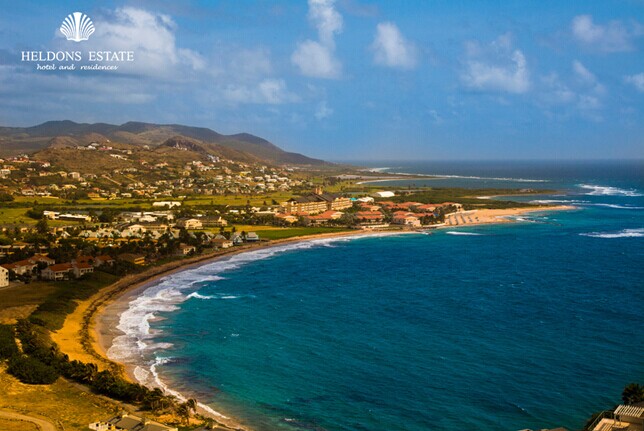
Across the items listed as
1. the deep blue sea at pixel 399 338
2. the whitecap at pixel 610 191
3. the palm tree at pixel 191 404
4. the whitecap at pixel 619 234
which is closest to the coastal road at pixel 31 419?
the palm tree at pixel 191 404

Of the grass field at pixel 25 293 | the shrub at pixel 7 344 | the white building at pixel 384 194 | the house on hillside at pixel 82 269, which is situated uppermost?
the white building at pixel 384 194

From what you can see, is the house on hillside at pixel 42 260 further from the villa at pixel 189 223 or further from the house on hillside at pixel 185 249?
the villa at pixel 189 223

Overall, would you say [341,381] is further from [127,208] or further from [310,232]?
[127,208]

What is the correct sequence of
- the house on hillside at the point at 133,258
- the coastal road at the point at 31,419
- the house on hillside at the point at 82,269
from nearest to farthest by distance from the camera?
the coastal road at the point at 31,419, the house on hillside at the point at 82,269, the house on hillside at the point at 133,258

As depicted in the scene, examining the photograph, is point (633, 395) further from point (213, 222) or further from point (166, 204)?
point (166, 204)

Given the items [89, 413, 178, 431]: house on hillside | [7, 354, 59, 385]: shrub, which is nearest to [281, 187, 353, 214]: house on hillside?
[7, 354, 59, 385]: shrub

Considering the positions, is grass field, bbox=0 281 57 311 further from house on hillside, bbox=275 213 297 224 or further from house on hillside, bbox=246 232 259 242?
house on hillside, bbox=275 213 297 224

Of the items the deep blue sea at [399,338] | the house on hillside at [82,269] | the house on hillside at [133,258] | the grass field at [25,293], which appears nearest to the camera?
the deep blue sea at [399,338]
